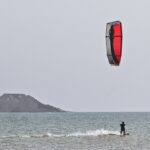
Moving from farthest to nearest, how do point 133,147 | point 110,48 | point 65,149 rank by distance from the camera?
point 133,147, point 65,149, point 110,48

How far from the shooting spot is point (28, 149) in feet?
120

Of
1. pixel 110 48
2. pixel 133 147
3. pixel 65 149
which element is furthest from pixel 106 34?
pixel 133 147

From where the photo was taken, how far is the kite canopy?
12297 mm

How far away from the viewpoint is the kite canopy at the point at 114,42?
484 inches

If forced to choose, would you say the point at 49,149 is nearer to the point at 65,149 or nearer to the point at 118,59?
the point at 65,149

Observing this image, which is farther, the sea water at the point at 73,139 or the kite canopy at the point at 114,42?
the sea water at the point at 73,139

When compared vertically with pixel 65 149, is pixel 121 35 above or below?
above

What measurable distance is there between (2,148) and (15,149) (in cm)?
137

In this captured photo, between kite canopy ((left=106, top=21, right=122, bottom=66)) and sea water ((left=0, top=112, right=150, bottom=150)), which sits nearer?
kite canopy ((left=106, top=21, right=122, bottom=66))

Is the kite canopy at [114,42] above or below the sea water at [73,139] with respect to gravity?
above

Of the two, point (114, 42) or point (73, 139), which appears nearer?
point (114, 42)

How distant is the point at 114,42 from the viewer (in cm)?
1240

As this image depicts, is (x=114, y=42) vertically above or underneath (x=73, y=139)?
above

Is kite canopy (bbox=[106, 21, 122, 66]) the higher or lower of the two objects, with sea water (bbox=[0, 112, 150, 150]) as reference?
higher
